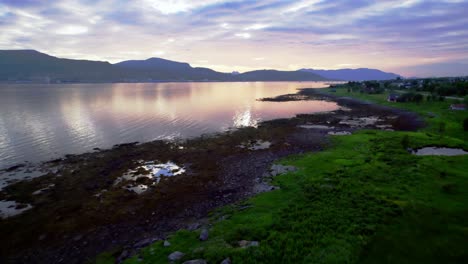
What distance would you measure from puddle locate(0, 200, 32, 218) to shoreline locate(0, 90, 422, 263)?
0.94 meters

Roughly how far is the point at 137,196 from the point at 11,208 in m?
12.4

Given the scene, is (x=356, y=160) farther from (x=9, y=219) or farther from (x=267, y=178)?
(x=9, y=219)

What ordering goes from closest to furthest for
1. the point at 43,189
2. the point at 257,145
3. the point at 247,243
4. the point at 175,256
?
1. the point at 175,256
2. the point at 247,243
3. the point at 43,189
4. the point at 257,145

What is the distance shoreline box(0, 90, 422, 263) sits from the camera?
1888cm

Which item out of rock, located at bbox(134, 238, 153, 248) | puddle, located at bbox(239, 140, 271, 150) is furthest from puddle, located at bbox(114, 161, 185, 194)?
puddle, located at bbox(239, 140, 271, 150)

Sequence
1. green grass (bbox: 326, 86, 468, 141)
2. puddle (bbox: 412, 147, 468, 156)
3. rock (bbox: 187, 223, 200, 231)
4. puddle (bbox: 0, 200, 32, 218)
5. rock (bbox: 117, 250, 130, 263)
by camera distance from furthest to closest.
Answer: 1. green grass (bbox: 326, 86, 468, 141)
2. puddle (bbox: 412, 147, 468, 156)
3. puddle (bbox: 0, 200, 32, 218)
4. rock (bbox: 187, 223, 200, 231)
5. rock (bbox: 117, 250, 130, 263)

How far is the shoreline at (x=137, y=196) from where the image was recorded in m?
18.9

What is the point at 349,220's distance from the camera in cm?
1806

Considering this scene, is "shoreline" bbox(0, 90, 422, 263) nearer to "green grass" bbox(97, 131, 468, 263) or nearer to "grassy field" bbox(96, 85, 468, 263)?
"grassy field" bbox(96, 85, 468, 263)

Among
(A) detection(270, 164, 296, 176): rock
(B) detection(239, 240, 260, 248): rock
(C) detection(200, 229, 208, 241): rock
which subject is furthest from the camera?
(A) detection(270, 164, 296, 176): rock

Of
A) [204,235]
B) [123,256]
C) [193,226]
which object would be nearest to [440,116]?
[193,226]

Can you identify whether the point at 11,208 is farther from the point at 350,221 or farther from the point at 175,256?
the point at 350,221

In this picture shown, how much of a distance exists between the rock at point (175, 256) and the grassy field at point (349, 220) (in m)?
0.46

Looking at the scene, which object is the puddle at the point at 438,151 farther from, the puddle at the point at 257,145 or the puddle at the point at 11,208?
the puddle at the point at 11,208
